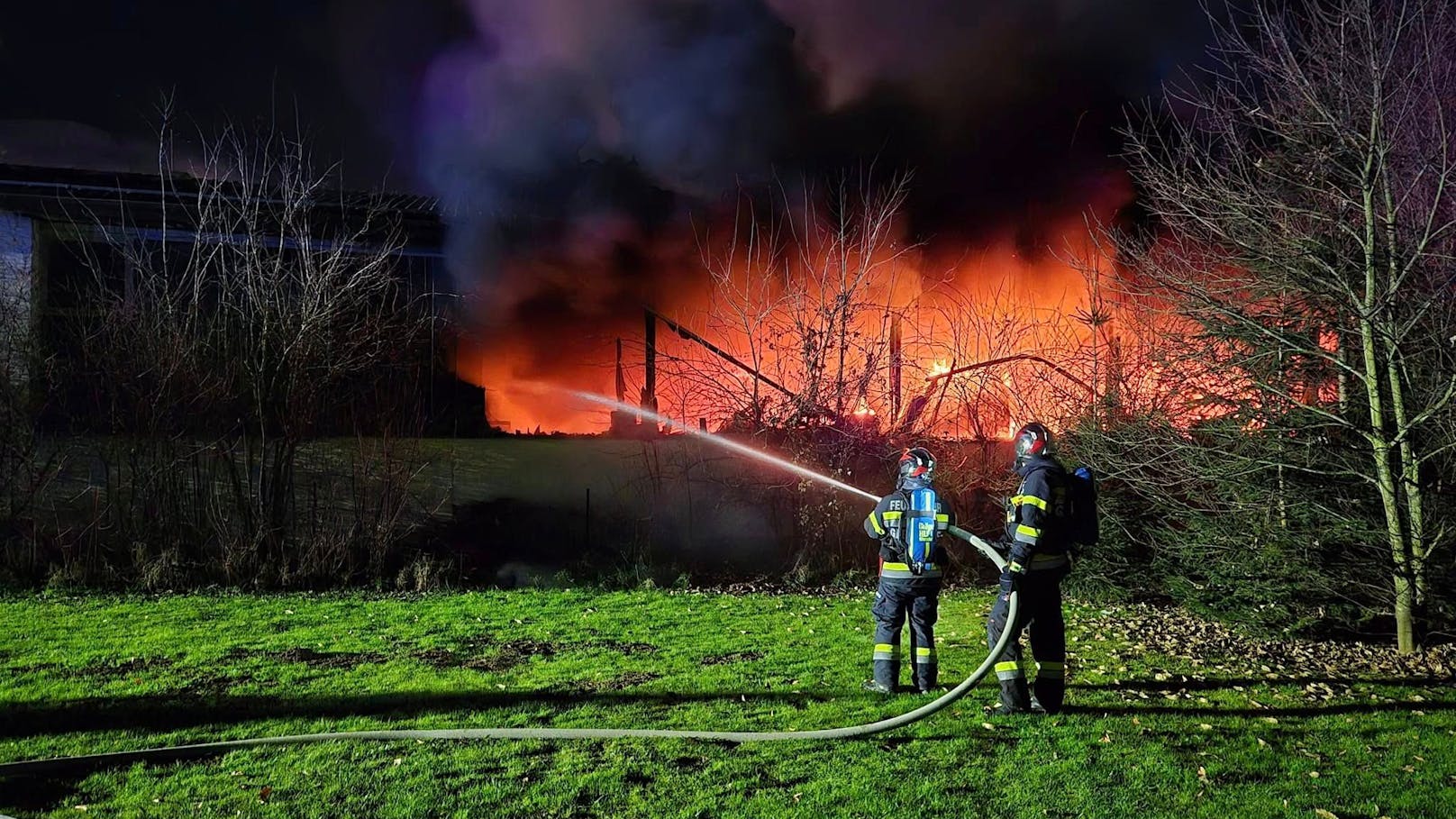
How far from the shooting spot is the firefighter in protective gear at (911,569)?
6.37 metres

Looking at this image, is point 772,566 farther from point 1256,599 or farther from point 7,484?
point 7,484

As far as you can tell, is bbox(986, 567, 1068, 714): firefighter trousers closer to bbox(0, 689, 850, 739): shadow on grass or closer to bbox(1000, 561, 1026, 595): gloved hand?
bbox(1000, 561, 1026, 595): gloved hand

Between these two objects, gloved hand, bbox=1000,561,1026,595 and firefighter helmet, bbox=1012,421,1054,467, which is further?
firefighter helmet, bbox=1012,421,1054,467

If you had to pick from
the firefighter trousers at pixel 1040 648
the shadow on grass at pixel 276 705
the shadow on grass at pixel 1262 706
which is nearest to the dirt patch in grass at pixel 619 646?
the shadow on grass at pixel 276 705

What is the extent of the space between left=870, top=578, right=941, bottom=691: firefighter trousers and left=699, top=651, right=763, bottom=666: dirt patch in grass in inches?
56.0

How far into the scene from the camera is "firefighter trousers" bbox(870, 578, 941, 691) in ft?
21.2

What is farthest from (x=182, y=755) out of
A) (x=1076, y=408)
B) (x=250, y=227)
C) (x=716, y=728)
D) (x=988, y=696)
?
(x=1076, y=408)

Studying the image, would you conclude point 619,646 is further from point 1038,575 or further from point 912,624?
point 1038,575

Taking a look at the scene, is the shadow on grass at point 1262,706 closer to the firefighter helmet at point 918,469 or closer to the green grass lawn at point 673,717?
the green grass lawn at point 673,717

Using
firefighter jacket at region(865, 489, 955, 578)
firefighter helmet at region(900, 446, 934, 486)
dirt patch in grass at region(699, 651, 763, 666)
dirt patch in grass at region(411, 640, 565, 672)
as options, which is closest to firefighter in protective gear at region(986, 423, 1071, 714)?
firefighter jacket at region(865, 489, 955, 578)

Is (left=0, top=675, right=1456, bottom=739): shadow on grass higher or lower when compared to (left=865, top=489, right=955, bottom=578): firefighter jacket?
lower

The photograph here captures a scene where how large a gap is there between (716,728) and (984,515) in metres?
8.98

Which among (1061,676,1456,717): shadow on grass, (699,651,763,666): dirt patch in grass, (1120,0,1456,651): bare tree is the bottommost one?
(1061,676,1456,717): shadow on grass

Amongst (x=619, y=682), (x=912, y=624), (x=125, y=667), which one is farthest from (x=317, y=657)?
(x=912, y=624)
